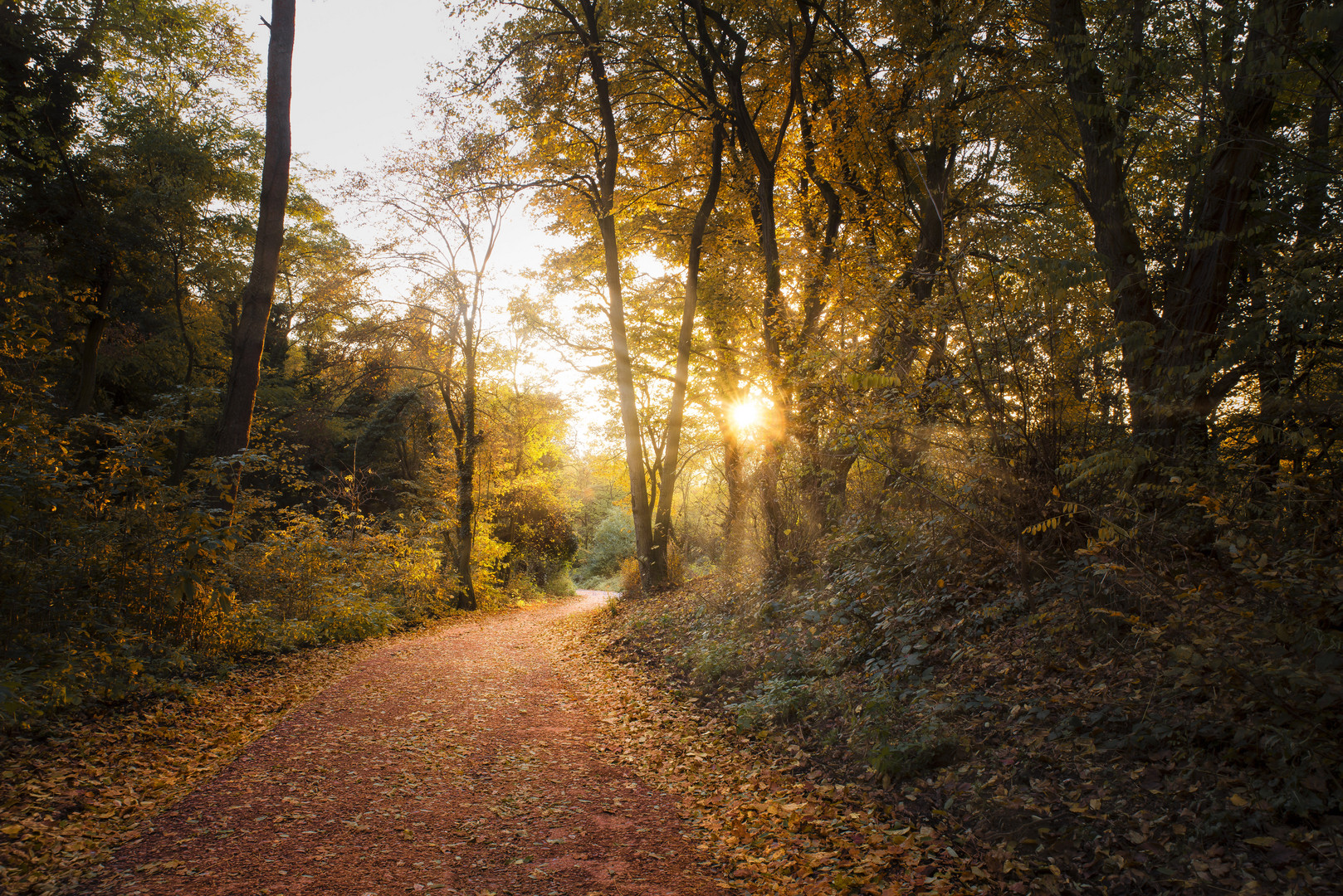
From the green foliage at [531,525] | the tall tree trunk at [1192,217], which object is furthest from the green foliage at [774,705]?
the green foliage at [531,525]

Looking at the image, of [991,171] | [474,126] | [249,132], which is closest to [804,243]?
[991,171]

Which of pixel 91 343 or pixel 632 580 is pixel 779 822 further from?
pixel 91 343

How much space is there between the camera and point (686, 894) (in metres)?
3.44

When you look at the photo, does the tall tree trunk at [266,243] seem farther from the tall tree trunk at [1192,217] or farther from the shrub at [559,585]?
the shrub at [559,585]

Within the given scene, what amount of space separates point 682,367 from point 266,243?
7.77 meters

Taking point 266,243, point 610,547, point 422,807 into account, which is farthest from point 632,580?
point 610,547

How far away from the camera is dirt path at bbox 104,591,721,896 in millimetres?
3465

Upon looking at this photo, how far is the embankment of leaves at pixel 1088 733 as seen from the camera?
2.92 m

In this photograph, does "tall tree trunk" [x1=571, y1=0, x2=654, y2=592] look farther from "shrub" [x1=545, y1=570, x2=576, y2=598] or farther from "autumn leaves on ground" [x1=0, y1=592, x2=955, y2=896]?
"shrub" [x1=545, y1=570, x2=576, y2=598]

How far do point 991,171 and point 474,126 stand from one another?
1045 centimetres

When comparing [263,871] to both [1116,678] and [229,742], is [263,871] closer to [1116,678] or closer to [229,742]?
[229,742]

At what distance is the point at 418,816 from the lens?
4.23m

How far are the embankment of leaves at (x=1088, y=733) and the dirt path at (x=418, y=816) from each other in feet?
4.86

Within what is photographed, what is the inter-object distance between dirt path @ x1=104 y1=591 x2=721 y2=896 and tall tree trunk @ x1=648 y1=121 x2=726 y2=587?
27.0 ft
